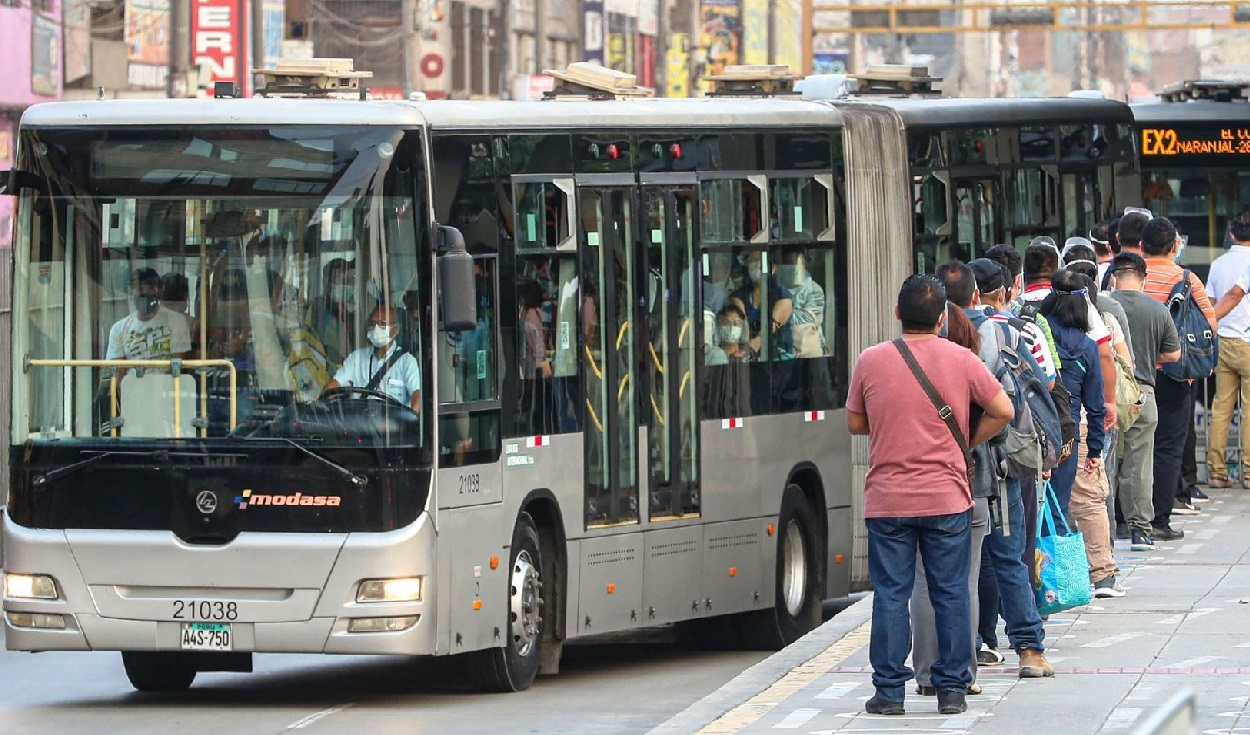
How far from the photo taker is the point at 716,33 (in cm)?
7194

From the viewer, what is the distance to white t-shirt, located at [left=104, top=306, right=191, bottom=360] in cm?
1221

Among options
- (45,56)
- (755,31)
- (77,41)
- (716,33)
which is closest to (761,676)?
(45,56)

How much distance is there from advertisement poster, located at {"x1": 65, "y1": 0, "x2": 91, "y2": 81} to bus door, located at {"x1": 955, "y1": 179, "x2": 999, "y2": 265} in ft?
67.5

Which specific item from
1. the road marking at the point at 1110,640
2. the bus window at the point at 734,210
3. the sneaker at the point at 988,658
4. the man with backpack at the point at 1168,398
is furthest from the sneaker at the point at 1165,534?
the sneaker at the point at 988,658

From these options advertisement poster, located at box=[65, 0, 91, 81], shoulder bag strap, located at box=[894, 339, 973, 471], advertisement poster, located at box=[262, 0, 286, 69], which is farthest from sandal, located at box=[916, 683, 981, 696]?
advertisement poster, located at box=[262, 0, 286, 69]

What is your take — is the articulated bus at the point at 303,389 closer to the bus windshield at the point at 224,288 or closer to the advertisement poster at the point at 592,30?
the bus windshield at the point at 224,288

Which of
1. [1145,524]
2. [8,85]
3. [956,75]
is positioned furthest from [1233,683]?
[956,75]

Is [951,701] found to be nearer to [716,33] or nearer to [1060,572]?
[1060,572]

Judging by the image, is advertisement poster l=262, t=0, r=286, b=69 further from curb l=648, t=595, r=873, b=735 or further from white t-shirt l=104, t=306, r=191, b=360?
white t-shirt l=104, t=306, r=191, b=360

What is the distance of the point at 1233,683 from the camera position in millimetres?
11133

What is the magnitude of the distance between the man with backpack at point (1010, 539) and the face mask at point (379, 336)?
257cm

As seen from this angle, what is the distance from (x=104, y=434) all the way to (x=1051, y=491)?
4286mm

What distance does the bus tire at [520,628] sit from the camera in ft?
42.1

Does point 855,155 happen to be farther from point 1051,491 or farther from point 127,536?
point 127,536
